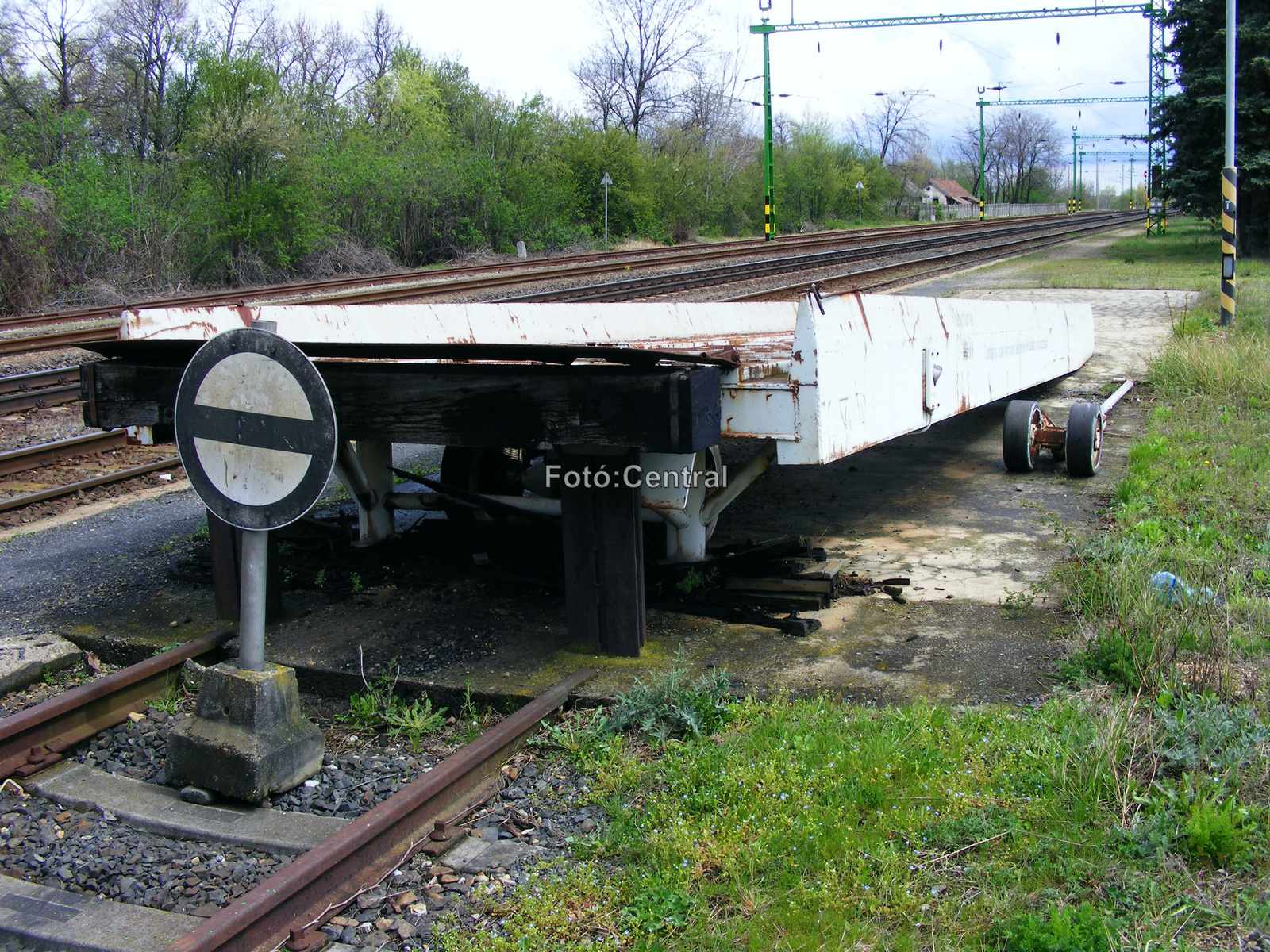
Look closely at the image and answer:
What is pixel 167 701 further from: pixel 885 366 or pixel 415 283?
pixel 415 283

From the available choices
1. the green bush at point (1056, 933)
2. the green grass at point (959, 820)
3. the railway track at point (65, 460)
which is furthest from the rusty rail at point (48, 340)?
the green bush at point (1056, 933)

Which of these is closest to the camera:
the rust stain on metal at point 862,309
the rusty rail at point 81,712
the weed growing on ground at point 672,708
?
the weed growing on ground at point 672,708

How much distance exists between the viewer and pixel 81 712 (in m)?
3.44

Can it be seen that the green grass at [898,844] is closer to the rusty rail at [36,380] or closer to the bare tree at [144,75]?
the rusty rail at [36,380]

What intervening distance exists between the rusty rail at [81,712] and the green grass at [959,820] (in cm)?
162

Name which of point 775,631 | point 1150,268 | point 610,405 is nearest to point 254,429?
point 610,405

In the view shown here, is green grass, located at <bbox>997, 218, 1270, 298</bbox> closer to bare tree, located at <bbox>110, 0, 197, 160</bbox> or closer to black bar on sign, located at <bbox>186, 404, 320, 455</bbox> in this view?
black bar on sign, located at <bbox>186, 404, 320, 455</bbox>

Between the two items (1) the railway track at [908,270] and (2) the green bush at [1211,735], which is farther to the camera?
(1) the railway track at [908,270]

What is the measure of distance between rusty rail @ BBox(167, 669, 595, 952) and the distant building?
10368 cm

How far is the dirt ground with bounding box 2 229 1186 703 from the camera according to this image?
11.5ft

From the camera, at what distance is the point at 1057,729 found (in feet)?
9.29

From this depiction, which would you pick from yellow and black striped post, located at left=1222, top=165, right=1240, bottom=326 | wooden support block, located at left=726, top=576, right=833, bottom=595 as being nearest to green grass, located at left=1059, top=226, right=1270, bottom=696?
wooden support block, located at left=726, top=576, right=833, bottom=595

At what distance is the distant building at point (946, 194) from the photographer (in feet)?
341

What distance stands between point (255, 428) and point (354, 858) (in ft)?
4.14
